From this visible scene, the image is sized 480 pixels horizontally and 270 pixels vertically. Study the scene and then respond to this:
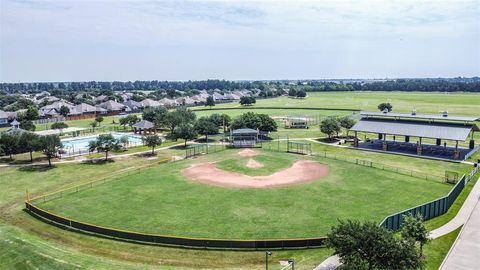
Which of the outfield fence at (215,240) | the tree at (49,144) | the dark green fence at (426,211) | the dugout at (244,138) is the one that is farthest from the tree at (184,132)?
the dark green fence at (426,211)

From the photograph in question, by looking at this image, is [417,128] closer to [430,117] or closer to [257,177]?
[430,117]

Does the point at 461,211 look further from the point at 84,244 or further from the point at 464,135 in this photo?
the point at 84,244

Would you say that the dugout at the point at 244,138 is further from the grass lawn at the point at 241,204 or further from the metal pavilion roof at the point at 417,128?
the grass lawn at the point at 241,204

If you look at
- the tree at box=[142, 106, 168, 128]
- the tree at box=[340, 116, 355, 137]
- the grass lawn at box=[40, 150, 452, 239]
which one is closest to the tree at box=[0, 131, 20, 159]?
the grass lawn at box=[40, 150, 452, 239]

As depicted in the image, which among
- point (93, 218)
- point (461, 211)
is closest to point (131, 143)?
point (93, 218)

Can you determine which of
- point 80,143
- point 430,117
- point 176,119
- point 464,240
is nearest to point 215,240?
point 464,240

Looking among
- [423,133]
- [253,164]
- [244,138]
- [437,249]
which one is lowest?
[437,249]

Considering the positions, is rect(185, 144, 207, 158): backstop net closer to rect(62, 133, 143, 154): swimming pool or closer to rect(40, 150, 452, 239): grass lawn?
rect(62, 133, 143, 154): swimming pool
